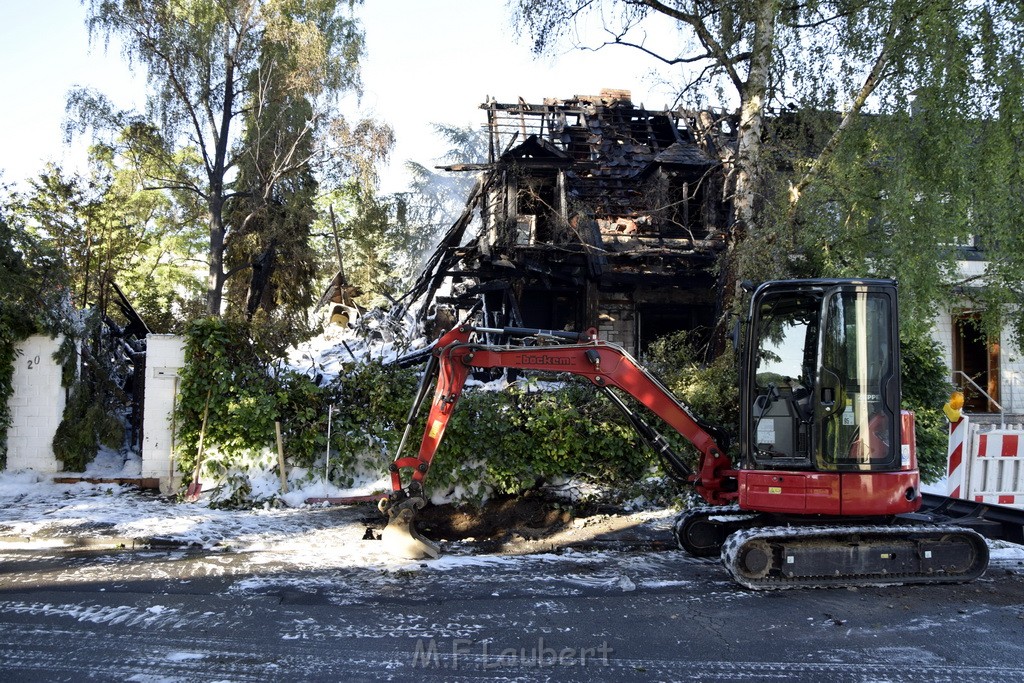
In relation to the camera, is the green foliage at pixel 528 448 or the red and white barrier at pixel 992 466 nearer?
the red and white barrier at pixel 992 466

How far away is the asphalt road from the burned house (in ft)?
36.3

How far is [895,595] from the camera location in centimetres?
620

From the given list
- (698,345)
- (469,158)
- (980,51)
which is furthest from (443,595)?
(469,158)

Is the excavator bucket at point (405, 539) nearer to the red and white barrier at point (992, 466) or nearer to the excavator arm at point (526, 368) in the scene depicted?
the excavator arm at point (526, 368)

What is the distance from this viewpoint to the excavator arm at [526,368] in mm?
7203

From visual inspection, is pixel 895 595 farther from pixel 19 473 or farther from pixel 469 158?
pixel 469 158

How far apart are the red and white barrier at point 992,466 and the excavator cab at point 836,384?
3.98 ft

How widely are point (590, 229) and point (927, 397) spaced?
26.9ft

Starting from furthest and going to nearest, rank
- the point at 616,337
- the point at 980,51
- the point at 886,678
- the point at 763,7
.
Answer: the point at 616,337 → the point at 763,7 → the point at 980,51 → the point at 886,678

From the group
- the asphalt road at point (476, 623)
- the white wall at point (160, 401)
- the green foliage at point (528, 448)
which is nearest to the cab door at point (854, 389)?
the asphalt road at point (476, 623)

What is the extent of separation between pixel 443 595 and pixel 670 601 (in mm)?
1757

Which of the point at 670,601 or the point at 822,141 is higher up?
the point at 822,141

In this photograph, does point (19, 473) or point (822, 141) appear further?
point (822, 141)

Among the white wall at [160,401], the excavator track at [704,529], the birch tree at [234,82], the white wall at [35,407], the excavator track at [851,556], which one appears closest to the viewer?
the excavator track at [851,556]
